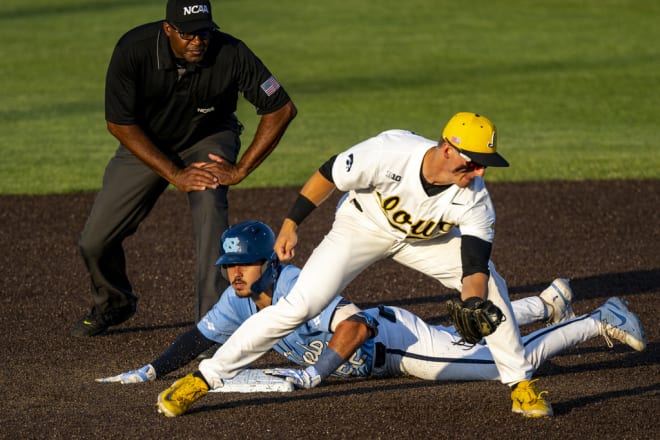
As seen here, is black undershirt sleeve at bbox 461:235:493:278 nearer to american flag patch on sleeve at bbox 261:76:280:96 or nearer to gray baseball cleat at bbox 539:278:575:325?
gray baseball cleat at bbox 539:278:575:325

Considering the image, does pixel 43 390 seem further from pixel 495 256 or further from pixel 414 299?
pixel 495 256

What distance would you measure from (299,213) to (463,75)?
1628 cm

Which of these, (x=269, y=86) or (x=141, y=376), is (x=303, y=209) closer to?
(x=141, y=376)

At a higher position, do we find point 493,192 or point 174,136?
point 174,136

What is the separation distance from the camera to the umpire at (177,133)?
7598 millimetres

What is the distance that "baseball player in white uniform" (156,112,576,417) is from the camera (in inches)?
239

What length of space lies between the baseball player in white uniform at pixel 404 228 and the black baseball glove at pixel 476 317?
9 centimetres

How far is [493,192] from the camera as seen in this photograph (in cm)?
1337

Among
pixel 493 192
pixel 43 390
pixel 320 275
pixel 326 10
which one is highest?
pixel 320 275

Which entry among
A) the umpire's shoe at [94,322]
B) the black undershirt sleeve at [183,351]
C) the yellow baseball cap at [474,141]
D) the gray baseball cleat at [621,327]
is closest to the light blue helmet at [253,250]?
the black undershirt sleeve at [183,351]

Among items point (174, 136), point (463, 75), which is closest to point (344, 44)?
point (463, 75)

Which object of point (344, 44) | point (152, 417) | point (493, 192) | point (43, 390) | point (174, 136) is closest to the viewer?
point (152, 417)

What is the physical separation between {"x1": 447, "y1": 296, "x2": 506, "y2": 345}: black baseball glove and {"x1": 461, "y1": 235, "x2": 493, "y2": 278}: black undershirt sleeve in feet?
0.62

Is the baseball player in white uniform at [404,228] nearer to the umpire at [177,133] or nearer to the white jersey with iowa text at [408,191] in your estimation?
the white jersey with iowa text at [408,191]
